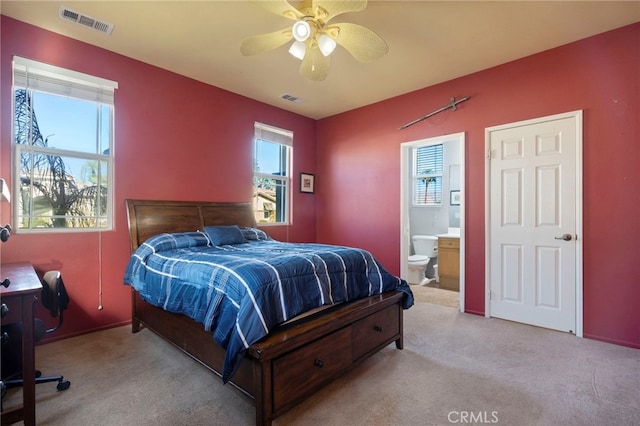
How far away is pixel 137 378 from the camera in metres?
2.13

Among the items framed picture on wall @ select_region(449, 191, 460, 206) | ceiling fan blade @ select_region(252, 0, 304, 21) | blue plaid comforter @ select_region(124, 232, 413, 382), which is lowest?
blue plaid comforter @ select_region(124, 232, 413, 382)

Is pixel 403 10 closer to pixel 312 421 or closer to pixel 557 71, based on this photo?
pixel 557 71

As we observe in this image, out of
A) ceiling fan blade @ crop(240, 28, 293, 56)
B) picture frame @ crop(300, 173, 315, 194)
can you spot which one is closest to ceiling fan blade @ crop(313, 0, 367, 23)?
ceiling fan blade @ crop(240, 28, 293, 56)

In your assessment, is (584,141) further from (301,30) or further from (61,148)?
(61,148)

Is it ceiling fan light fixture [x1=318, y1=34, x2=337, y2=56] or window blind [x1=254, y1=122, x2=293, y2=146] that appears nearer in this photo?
ceiling fan light fixture [x1=318, y1=34, x2=337, y2=56]

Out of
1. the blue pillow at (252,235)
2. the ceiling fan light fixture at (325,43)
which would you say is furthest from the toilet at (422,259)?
the ceiling fan light fixture at (325,43)

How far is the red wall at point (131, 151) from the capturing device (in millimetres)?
2631

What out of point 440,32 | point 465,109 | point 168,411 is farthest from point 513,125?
point 168,411

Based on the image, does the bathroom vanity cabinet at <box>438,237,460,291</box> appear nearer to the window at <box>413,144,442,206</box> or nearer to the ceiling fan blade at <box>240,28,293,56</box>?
the window at <box>413,144,442,206</box>

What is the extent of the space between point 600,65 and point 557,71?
1.02 ft

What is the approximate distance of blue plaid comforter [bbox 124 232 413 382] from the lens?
1.67 meters

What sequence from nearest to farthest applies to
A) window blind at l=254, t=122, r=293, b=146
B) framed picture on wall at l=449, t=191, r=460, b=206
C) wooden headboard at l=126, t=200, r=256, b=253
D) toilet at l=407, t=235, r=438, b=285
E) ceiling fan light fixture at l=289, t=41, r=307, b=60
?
1. ceiling fan light fixture at l=289, t=41, r=307, b=60
2. wooden headboard at l=126, t=200, r=256, b=253
3. window blind at l=254, t=122, r=293, b=146
4. toilet at l=407, t=235, r=438, b=285
5. framed picture on wall at l=449, t=191, r=460, b=206

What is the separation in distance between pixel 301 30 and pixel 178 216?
7.76ft

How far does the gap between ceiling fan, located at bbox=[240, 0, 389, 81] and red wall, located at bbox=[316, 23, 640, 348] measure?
5.96 ft
